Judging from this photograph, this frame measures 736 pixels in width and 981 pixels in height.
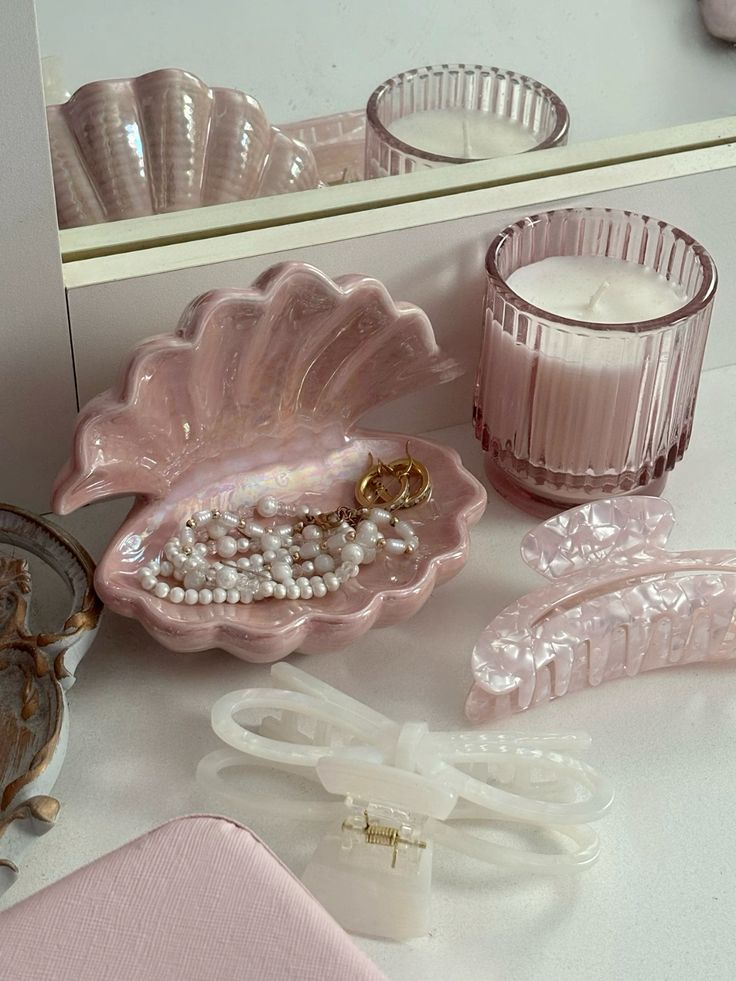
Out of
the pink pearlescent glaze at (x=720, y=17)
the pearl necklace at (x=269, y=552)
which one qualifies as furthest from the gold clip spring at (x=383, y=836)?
the pink pearlescent glaze at (x=720, y=17)

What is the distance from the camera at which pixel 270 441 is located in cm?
63

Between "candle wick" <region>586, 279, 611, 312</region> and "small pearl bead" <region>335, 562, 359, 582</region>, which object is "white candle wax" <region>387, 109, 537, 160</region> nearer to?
"candle wick" <region>586, 279, 611, 312</region>

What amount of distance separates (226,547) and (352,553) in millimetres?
57

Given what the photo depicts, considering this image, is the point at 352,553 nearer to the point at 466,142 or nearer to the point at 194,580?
the point at 194,580

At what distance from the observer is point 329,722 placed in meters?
0.53

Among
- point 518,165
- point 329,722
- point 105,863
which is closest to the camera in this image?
point 105,863

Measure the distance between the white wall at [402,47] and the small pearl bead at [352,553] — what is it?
0.70ft

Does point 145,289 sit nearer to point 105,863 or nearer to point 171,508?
point 171,508

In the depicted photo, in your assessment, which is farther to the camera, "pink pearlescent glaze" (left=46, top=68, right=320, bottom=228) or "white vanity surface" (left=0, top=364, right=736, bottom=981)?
"pink pearlescent glaze" (left=46, top=68, right=320, bottom=228)

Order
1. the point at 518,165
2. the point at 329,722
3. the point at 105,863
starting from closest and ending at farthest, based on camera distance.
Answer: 1. the point at 105,863
2. the point at 329,722
3. the point at 518,165

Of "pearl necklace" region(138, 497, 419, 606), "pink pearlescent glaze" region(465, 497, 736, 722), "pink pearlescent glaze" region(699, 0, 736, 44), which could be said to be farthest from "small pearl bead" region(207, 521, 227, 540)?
"pink pearlescent glaze" region(699, 0, 736, 44)

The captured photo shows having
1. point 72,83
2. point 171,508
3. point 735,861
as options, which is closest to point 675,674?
point 735,861

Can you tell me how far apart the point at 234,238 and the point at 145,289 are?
1.9 inches

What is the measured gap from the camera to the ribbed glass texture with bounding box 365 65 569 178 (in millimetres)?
651
